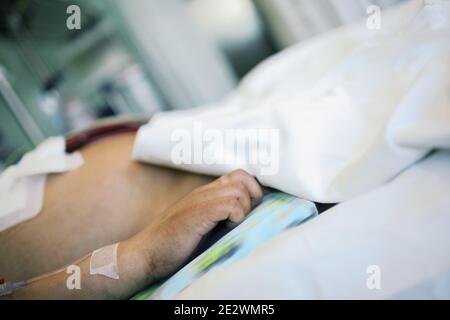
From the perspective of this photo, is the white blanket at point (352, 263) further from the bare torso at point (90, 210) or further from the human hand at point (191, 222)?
the bare torso at point (90, 210)

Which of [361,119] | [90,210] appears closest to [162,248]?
[90,210]

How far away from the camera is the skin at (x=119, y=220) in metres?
0.41

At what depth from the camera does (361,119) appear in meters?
0.46

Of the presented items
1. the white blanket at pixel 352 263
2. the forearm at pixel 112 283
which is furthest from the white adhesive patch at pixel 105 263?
the white blanket at pixel 352 263

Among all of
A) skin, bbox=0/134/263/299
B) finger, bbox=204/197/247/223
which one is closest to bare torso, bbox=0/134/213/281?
skin, bbox=0/134/263/299

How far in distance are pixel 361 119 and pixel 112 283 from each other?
0.36m

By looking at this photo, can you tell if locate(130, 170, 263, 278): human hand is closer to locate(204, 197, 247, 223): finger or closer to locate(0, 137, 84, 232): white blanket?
locate(204, 197, 247, 223): finger

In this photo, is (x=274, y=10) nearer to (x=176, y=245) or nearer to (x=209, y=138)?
(x=209, y=138)

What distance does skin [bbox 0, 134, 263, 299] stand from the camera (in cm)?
41

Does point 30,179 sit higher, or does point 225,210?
point 30,179

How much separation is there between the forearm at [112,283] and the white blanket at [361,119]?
15 cm

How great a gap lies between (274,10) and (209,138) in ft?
2.58

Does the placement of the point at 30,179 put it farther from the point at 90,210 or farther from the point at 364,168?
the point at 364,168
